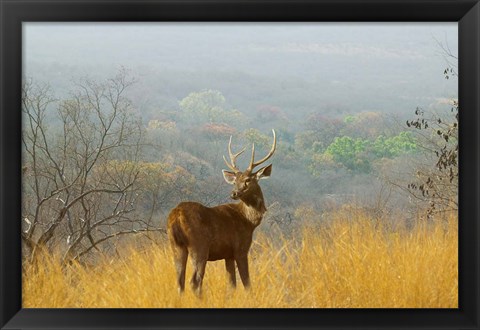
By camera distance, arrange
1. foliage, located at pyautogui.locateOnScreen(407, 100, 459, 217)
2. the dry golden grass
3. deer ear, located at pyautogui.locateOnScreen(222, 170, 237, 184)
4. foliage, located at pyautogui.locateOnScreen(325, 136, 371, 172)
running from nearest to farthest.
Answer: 1. the dry golden grass
2. deer ear, located at pyautogui.locateOnScreen(222, 170, 237, 184)
3. foliage, located at pyautogui.locateOnScreen(407, 100, 459, 217)
4. foliage, located at pyautogui.locateOnScreen(325, 136, 371, 172)

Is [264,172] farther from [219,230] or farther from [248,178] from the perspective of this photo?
[219,230]

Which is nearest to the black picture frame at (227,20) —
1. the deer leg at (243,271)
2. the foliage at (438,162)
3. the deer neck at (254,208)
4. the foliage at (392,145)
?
the deer leg at (243,271)

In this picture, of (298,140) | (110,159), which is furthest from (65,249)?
(298,140)

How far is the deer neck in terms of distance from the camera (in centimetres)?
620

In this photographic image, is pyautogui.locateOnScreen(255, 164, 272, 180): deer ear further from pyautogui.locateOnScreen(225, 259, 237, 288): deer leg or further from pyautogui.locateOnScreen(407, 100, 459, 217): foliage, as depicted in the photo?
pyautogui.locateOnScreen(407, 100, 459, 217): foliage

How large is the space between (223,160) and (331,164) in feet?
2.77

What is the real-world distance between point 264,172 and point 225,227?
45cm

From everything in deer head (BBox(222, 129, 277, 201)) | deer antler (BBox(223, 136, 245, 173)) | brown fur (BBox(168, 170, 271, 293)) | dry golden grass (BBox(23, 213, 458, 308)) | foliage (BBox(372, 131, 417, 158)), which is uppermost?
foliage (BBox(372, 131, 417, 158))

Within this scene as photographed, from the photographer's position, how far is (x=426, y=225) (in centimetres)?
659

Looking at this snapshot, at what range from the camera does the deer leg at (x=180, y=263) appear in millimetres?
5934

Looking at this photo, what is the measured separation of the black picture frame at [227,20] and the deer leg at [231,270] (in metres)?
0.65

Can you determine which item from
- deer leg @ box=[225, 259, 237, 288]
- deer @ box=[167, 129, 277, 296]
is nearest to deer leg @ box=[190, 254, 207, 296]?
deer @ box=[167, 129, 277, 296]

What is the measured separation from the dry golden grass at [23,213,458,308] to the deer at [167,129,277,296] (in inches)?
5.4
